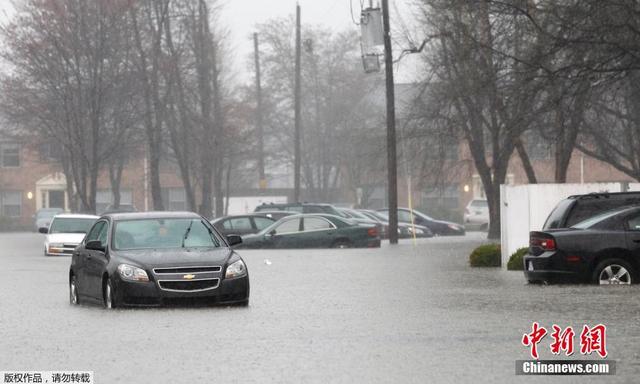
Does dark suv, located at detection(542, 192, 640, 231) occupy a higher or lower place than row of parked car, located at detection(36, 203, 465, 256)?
higher

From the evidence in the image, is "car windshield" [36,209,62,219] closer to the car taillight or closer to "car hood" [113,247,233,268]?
the car taillight

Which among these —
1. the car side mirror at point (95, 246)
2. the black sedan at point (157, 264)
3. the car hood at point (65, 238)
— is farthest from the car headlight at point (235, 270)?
the car hood at point (65, 238)

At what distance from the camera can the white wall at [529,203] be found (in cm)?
2914

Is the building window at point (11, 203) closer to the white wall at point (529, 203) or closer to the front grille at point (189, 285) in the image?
the white wall at point (529, 203)

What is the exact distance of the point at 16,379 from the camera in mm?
12211

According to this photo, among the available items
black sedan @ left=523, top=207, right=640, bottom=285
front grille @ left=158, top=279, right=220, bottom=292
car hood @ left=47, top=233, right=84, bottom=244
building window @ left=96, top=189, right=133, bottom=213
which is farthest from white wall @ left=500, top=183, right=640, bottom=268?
building window @ left=96, top=189, right=133, bottom=213

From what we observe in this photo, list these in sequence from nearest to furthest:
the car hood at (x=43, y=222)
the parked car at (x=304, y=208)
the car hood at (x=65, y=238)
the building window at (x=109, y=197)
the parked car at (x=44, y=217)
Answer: the car hood at (x=65, y=238) < the parked car at (x=304, y=208) < the car hood at (x=43, y=222) < the parked car at (x=44, y=217) < the building window at (x=109, y=197)

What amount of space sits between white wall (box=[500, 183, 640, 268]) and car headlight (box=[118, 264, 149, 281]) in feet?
37.7

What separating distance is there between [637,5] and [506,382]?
16.6 meters

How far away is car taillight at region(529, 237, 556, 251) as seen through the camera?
23609mm

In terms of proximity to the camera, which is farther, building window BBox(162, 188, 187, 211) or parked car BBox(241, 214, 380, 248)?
building window BBox(162, 188, 187, 211)

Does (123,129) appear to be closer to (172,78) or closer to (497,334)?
(172,78)

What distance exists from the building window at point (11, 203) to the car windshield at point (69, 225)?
6137cm

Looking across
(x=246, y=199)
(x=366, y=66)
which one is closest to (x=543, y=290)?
(x=366, y=66)
